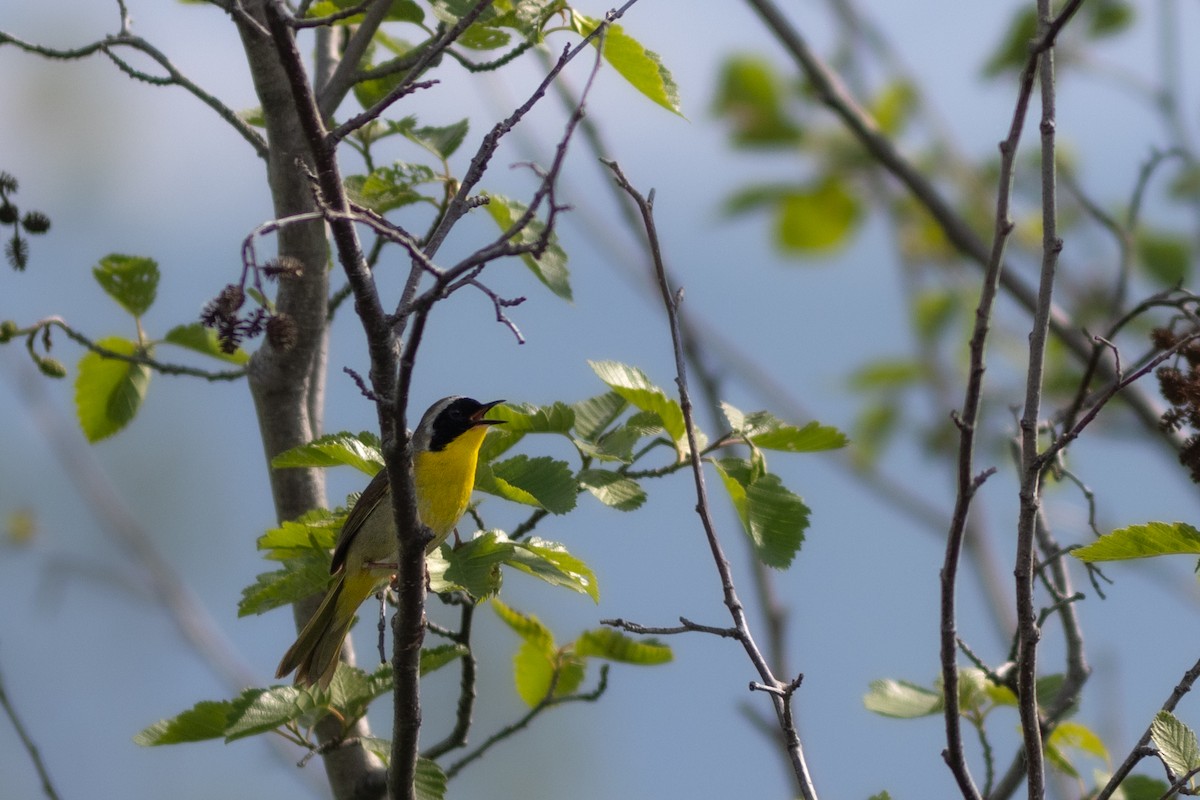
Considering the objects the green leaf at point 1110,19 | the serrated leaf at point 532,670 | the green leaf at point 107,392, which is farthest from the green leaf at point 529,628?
the green leaf at point 1110,19

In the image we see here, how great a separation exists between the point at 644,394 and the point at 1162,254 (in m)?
4.48

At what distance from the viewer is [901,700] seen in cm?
423

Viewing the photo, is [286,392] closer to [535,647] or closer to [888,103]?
[535,647]

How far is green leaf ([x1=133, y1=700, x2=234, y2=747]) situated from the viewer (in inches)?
159

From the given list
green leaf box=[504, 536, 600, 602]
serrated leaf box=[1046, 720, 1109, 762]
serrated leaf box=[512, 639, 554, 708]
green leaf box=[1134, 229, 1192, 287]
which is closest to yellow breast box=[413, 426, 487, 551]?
serrated leaf box=[512, 639, 554, 708]

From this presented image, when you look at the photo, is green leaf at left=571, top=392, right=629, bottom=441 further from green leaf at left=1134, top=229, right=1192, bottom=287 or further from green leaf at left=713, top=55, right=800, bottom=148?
green leaf at left=1134, top=229, right=1192, bottom=287

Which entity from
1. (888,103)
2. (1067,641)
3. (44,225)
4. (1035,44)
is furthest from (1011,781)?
(888,103)

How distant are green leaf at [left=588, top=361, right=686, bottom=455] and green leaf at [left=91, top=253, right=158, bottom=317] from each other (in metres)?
1.98

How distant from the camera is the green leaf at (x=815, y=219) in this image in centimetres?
727

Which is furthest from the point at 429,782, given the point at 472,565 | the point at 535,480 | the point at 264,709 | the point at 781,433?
the point at 781,433

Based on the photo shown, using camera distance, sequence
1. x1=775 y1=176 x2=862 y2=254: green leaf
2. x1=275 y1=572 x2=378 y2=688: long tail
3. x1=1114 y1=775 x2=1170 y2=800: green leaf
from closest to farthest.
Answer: x1=1114 y1=775 x2=1170 y2=800: green leaf < x1=275 y1=572 x2=378 y2=688: long tail < x1=775 y1=176 x2=862 y2=254: green leaf

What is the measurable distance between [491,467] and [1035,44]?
205 cm

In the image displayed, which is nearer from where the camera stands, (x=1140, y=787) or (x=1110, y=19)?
(x=1140, y=787)

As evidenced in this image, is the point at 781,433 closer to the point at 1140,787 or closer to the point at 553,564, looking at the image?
the point at 553,564
